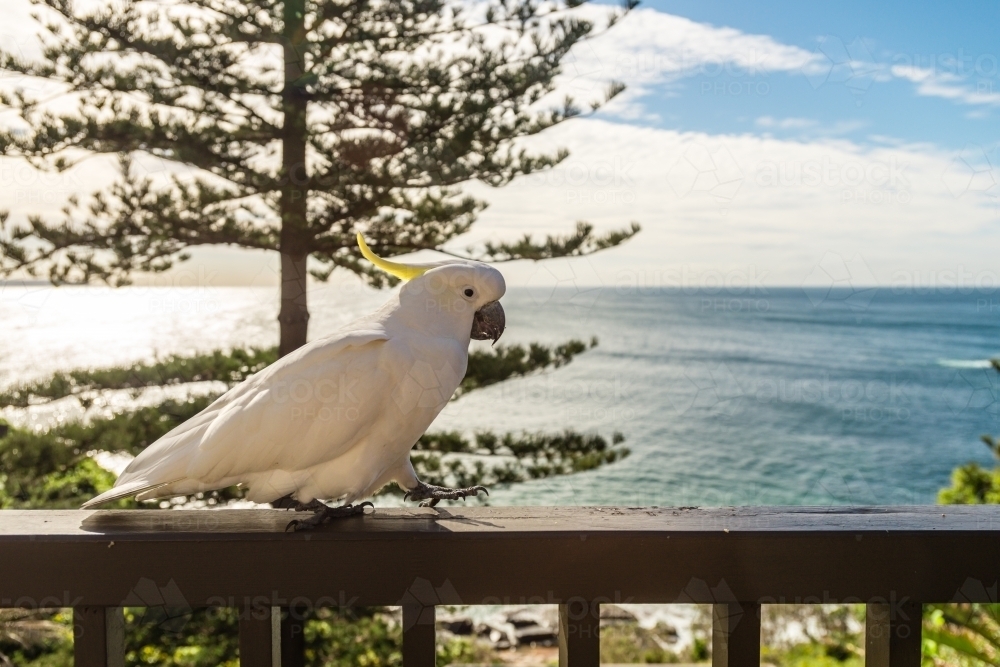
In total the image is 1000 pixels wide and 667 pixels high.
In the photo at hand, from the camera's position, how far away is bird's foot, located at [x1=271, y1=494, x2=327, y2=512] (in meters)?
1.35

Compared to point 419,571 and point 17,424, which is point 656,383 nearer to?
point 17,424

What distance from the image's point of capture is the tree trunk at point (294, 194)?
4.46m

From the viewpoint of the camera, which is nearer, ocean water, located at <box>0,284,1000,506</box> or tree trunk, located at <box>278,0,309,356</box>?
tree trunk, located at <box>278,0,309,356</box>

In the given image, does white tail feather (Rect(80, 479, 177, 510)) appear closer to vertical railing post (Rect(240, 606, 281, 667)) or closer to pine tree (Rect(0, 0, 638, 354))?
vertical railing post (Rect(240, 606, 281, 667))

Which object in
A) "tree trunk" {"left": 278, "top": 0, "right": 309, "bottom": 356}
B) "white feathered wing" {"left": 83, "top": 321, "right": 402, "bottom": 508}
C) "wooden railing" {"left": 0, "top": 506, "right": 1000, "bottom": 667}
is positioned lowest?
"wooden railing" {"left": 0, "top": 506, "right": 1000, "bottom": 667}

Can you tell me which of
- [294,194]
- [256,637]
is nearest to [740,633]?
[256,637]

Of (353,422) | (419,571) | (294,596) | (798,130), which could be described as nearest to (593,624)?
(419,571)

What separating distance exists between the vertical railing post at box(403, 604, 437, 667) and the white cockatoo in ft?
1.09

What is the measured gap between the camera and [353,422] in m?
1.27

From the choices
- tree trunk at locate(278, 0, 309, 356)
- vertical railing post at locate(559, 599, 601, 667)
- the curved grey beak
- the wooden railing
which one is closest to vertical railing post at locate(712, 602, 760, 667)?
the wooden railing

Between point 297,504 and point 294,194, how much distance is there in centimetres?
365

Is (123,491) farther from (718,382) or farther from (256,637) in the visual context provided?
(718,382)

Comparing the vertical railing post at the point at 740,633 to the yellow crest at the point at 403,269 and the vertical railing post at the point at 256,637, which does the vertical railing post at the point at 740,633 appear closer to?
the vertical railing post at the point at 256,637

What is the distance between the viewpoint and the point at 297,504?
1361mm
